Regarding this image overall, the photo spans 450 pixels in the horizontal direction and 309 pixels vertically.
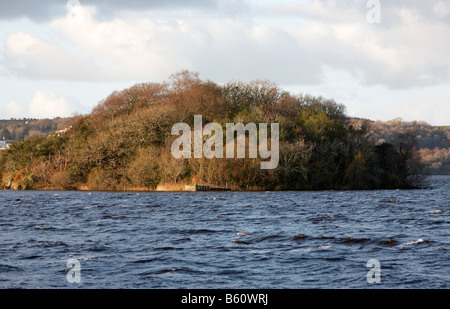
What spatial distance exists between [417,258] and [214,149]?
63502 mm

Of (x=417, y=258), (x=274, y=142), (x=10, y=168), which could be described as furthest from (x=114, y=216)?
(x=10, y=168)

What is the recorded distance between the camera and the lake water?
66.7ft

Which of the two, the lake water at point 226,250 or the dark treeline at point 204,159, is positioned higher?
the dark treeline at point 204,159

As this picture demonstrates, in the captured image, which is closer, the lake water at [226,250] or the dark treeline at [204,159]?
the lake water at [226,250]

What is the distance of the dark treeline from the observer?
88.8 m

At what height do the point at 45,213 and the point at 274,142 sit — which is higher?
the point at 274,142

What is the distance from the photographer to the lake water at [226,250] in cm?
2034

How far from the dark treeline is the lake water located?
144 ft

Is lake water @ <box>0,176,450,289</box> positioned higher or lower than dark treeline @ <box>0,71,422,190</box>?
lower

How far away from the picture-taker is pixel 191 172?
8750cm

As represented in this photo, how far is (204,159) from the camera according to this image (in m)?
85.6

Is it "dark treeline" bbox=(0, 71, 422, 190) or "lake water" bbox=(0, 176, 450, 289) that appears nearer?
"lake water" bbox=(0, 176, 450, 289)

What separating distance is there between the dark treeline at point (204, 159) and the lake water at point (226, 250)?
43915 mm
